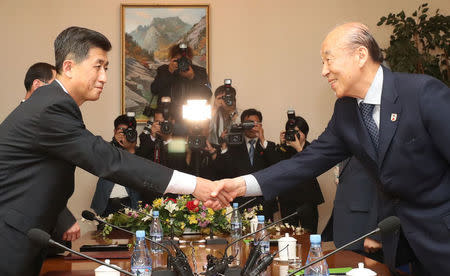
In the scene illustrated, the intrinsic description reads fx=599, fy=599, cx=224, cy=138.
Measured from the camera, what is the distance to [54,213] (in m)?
2.42

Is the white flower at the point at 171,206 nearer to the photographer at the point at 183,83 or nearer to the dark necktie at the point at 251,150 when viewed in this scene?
the photographer at the point at 183,83

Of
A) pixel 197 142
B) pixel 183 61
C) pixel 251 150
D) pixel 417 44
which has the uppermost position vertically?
pixel 417 44

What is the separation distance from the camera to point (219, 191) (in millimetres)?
2998

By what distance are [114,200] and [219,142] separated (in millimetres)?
1141

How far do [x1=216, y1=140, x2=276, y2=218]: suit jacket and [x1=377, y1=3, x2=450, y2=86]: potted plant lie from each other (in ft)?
5.70

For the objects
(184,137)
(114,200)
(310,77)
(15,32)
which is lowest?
(114,200)

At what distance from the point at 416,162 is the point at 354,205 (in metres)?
1.28

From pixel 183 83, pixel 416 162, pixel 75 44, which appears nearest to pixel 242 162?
pixel 183 83

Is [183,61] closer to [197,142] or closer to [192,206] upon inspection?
[197,142]

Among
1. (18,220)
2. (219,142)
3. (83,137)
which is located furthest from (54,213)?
(219,142)

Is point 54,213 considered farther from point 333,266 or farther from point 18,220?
point 333,266

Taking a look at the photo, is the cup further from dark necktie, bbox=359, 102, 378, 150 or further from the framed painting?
the framed painting

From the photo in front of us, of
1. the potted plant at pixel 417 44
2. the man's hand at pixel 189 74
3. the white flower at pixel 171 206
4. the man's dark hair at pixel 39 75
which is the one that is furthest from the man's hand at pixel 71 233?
the potted plant at pixel 417 44

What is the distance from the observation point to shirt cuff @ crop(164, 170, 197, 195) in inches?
104
